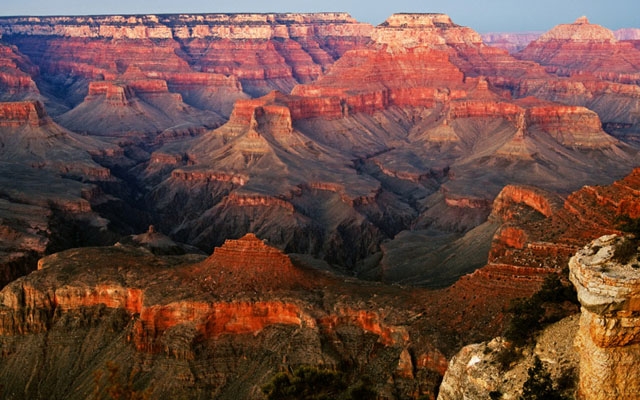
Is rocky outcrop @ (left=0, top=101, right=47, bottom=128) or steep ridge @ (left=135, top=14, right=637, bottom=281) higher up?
rocky outcrop @ (left=0, top=101, right=47, bottom=128)

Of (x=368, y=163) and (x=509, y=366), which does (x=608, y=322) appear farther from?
(x=368, y=163)

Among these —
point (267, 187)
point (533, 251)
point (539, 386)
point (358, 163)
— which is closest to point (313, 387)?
point (533, 251)

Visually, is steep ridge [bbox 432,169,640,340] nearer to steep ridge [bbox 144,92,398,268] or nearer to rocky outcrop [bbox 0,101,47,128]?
steep ridge [bbox 144,92,398,268]

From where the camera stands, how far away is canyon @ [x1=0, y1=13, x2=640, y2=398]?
48.5 metres

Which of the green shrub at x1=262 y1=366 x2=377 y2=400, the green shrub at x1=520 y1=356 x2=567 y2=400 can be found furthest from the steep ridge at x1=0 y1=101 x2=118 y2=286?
the green shrub at x1=520 y1=356 x2=567 y2=400

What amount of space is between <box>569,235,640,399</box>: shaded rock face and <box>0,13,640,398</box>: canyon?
0.40 m

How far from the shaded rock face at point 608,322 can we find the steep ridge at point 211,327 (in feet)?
64.8

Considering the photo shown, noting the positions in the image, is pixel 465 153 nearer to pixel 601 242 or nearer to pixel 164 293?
pixel 164 293

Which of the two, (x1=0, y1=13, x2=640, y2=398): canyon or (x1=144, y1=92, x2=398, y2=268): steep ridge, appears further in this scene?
(x1=144, y1=92, x2=398, y2=268): steep ridge

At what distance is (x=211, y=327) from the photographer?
168 ft

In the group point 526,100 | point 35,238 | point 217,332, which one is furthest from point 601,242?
point 526,100

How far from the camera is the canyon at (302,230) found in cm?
4847

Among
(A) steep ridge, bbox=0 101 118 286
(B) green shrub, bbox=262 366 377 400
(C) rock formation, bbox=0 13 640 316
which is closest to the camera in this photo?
(B) green shrub, bbox=262 366 377 400

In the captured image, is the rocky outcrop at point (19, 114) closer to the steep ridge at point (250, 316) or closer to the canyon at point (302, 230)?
the canyon at point (302, 230)
